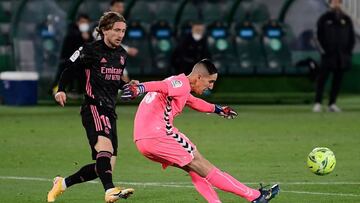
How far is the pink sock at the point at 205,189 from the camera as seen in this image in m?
12.0

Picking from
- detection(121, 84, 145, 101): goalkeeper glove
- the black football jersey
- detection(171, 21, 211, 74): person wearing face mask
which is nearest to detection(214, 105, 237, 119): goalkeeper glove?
the black football jersey

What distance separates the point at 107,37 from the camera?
12766 millimetres

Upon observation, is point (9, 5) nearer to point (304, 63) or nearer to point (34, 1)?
point (34, 1)

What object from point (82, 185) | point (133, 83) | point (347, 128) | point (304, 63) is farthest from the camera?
point (304, 63)

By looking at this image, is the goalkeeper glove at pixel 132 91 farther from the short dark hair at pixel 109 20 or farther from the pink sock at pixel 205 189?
the short dark hair at pixel 109 20

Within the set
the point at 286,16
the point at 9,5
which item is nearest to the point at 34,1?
the point at 9,5

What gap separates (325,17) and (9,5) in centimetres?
974

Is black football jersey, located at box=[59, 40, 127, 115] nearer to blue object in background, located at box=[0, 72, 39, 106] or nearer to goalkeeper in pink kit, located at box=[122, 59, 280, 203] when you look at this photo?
goalkeeper in pink kit, located at box=[122, 59, 280, 203]

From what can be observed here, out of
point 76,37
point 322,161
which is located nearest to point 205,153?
point 322,161

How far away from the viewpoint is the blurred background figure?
26141 millimetres

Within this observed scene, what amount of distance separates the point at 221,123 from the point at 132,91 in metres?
12.4

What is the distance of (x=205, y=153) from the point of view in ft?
59.4

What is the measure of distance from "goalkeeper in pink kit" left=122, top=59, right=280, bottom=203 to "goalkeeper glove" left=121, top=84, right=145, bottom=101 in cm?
31

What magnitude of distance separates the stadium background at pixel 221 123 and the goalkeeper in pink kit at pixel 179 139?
3.42ft
